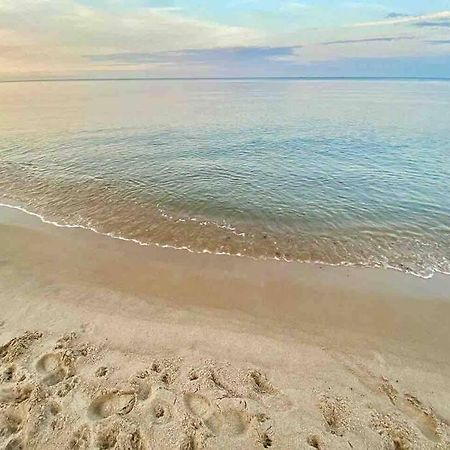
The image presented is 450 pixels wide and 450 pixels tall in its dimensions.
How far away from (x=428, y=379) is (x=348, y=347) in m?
1.47

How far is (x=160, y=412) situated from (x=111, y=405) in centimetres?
84

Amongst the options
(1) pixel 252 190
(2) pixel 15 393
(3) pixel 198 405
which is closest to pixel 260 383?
(3) pixel 198 405

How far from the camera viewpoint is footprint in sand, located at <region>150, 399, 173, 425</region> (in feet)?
17.4

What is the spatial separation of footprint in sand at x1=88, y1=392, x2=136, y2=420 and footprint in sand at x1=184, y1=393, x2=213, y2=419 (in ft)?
2.95

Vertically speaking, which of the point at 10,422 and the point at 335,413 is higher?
the point at 10,422

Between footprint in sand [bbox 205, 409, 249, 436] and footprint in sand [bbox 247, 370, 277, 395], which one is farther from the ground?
footprint in sand [bbox 205, 409, 249, 436]

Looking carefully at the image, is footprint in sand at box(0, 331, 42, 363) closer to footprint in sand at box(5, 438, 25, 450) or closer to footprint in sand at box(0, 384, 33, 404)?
footprint in sand at box(0, 384, 33, 404)

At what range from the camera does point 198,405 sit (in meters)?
5.56

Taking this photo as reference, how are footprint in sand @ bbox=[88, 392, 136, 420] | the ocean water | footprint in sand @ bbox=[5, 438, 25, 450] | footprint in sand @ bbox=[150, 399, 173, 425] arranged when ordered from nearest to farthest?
1. footprint in sand @ bbox=[5, 438, 25, 450]
2. footprint in sand @ bbox=[150, 399, 173, 425]
3. footprint in sand @ bbox=[88, 392, 136, 420]
4. the ocean water

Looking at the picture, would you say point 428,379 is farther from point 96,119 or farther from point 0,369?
point 96,119

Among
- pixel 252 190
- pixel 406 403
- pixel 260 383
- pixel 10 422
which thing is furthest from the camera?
pixel 252 190

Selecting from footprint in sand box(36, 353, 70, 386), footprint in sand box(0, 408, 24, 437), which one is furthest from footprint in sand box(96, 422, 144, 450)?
footprint in sand box(36, 353, 70, 386)

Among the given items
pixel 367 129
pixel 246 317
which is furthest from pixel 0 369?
pixel 367 129

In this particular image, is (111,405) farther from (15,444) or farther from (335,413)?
(335,413)
